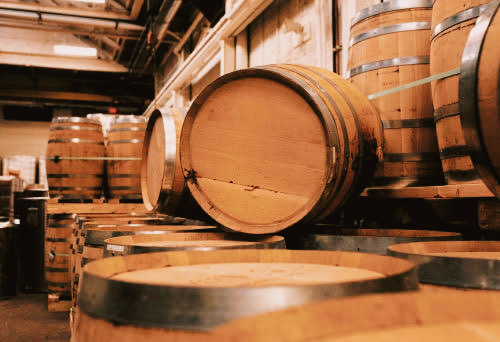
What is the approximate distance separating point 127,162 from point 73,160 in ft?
1.95

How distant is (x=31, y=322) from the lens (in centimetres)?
555

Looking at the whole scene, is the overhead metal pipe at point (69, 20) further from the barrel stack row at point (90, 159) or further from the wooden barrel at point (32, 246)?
the barrel stack row at point (90, 159)

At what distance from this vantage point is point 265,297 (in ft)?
2.75

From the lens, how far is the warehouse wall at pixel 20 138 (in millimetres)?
18641

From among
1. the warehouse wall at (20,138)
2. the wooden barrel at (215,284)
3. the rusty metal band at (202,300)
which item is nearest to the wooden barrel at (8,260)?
the wooden barrel at (215,284)

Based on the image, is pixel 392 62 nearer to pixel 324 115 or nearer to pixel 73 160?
pixel 324 115

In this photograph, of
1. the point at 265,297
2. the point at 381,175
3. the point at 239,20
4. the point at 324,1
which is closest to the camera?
the point at 265,297

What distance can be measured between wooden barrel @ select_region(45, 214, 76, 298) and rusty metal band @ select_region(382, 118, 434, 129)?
161 inches

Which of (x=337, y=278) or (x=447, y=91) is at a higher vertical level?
(x=447, y=91)

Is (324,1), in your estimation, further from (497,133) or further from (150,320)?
(150,320)

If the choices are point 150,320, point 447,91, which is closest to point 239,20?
point 447,91

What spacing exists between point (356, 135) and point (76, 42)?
49.0ft

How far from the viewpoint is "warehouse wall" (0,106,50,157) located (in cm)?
1864

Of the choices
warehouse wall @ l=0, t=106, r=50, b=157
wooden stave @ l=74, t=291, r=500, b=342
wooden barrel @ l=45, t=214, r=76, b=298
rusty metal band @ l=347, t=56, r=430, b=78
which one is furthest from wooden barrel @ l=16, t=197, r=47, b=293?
warehouse wall @ l=0, t=106, r=50, b=157
